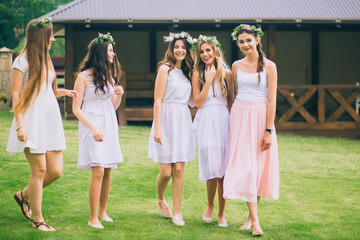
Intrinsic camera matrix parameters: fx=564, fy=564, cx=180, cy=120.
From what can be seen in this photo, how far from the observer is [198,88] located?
5.70 meters

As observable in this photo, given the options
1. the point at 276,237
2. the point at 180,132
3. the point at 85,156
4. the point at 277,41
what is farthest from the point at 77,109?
the point at 277,41

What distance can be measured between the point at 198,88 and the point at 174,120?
414 mm

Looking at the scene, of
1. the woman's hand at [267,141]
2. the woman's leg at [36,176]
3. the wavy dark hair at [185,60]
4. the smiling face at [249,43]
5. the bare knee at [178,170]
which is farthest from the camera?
the wavy dark hair at [185,60]

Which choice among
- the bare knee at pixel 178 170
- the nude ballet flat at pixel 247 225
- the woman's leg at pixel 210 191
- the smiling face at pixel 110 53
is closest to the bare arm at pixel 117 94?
the smiling face at pixel 110 53

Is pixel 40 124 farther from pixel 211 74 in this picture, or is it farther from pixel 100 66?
pixel 211 74

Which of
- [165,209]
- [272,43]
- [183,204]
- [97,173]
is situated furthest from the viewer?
[272,43]

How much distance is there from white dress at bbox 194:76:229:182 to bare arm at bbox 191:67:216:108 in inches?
2.8

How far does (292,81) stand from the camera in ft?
62.3

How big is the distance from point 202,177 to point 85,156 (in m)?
1.18

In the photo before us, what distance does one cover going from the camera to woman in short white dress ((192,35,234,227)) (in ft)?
18.4

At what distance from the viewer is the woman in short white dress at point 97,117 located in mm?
5281

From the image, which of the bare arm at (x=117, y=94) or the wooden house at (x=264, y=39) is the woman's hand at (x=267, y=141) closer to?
the bare arm at (x=117, y=94)

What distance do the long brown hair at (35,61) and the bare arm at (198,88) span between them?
1.49 metres

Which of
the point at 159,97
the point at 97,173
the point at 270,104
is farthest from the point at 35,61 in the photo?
the point at 270,104
